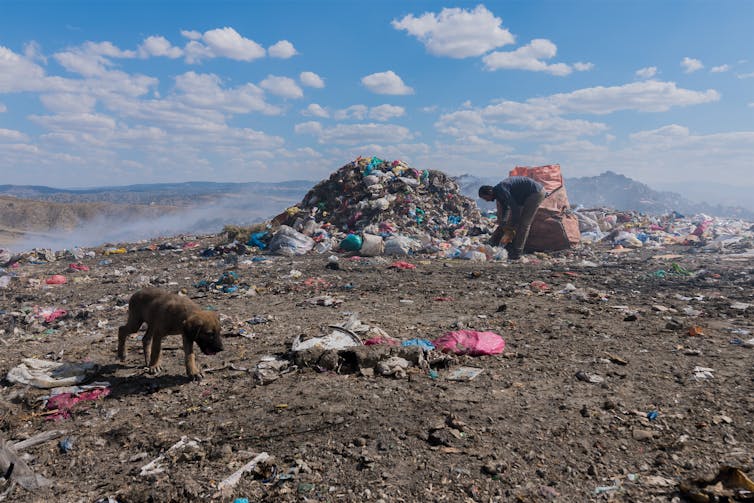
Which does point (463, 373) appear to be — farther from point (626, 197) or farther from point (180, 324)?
point (626, 197)

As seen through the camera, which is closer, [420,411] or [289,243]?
[420,411]

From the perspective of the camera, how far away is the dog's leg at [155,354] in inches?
136

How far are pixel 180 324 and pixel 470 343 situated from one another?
7.94 ft

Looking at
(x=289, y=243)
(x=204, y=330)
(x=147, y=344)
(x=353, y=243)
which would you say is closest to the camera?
(x=204, y=330)

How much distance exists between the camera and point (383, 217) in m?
12.3

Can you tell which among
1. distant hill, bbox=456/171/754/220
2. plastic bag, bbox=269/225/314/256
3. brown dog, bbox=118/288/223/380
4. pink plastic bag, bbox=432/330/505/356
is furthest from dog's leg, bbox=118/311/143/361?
distant hill, bbox=456/171/754/220

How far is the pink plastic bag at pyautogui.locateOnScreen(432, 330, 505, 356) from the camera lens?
3.79m

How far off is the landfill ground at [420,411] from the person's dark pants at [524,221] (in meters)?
3.83

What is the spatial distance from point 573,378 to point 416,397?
4.26 ft

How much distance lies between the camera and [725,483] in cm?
200

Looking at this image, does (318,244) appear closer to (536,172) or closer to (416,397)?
(536,172)

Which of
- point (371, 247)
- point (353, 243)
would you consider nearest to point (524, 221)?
point (371, 247)

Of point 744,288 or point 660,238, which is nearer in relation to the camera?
point 744,288

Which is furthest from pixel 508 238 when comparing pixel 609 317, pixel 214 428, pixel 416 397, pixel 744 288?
pixel 214 428
